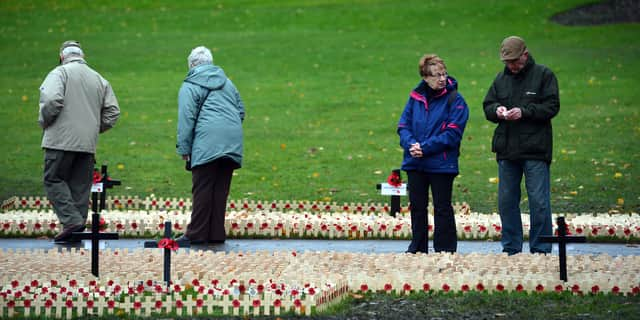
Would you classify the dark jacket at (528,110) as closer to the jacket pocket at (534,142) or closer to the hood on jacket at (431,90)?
the jacket pocket at (534,142)

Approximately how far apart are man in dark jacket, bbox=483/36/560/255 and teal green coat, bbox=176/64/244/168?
8.29 ft

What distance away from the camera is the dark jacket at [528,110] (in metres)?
9.24

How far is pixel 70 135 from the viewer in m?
10.1

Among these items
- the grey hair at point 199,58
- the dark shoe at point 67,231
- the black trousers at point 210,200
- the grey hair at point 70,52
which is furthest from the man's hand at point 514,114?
Answer: the grey hair at point 70,52

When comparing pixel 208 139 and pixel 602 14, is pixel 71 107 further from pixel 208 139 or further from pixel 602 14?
pixel 602 14

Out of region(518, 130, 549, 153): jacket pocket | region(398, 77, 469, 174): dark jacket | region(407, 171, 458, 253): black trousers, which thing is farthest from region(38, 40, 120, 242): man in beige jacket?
region(518, 130, 549, 153): jacket pocket

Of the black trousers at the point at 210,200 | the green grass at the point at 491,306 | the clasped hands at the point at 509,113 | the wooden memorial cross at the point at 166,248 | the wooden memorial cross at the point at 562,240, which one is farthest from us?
the black trousers at the point at 210,200

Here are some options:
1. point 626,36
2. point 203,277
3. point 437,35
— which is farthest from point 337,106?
point 203,277

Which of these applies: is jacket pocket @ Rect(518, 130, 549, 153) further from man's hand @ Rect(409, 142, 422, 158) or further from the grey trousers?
the grey trousers

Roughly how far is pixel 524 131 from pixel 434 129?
78cm

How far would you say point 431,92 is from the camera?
953cm

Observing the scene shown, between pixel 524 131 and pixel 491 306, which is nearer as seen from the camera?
pixel 491 306

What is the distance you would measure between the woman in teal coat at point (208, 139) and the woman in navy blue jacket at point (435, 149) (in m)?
1.84

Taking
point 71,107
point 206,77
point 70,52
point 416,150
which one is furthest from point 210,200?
point 416,150
